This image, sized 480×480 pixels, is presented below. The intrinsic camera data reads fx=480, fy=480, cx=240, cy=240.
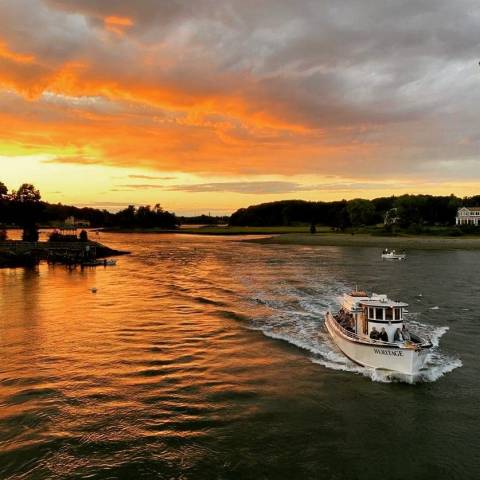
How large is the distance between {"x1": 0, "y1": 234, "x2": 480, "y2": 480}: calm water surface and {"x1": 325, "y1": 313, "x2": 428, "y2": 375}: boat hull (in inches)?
26.5

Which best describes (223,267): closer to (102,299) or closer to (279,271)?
(279,271)

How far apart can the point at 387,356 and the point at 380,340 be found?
131 centimetres

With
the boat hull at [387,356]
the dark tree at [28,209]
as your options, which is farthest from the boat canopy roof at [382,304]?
the dark tree at [28,209]

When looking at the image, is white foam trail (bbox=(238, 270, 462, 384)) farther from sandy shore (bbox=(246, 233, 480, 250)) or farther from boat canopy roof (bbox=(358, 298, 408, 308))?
sandy shore (bbox=(246, 233, 480, 250))

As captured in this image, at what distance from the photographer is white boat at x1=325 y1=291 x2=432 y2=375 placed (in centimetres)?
2767

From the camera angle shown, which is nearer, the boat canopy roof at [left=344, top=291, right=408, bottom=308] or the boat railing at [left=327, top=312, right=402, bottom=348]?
the boat railing at [left=327, top=312, right=402, bottom=348]

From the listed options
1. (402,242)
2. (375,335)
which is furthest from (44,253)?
(402,242)

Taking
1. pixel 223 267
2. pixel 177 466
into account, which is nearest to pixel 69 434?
pixel 177 466

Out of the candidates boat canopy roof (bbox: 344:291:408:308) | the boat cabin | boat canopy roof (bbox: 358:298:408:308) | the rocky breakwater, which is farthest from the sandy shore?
the boat cabin

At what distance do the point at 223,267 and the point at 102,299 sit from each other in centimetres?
3713

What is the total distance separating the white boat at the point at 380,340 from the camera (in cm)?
2767

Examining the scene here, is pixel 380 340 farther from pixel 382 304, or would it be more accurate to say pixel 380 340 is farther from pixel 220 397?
pixel 220 397

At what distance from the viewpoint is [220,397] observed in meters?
25.4

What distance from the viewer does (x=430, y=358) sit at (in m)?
32.1
